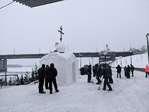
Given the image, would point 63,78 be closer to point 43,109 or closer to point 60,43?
point 60,43

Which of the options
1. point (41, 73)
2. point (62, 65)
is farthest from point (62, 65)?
point (41, 73)

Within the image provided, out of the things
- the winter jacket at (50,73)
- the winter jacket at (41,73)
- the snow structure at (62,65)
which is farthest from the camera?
the snow structure at (62,65)

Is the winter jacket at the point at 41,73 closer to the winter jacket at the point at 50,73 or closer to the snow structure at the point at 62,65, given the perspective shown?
the winter jacket at the point at 50,73

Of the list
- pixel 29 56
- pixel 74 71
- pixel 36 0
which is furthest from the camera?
pixel 29 56

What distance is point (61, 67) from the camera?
14.5 metres

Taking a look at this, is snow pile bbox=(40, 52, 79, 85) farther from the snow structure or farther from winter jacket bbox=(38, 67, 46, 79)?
winter jacket bbox=(38, 67, 46, 79)

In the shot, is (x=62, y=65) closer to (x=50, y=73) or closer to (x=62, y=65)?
(x=62, y=65)

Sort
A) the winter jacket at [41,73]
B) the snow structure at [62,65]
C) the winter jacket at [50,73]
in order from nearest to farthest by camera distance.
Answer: the winter jacket at [50,73], the winter jacket at [41,73], the snow structure at [62,65]

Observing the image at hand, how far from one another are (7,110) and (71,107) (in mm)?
2464

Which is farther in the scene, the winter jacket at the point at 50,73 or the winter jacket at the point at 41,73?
the winter jacket at the point at 41,73

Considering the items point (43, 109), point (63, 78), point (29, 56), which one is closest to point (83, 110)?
point (43, 109)

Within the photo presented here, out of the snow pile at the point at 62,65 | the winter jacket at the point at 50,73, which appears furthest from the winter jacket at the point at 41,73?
the snow pile at the point at 62,65

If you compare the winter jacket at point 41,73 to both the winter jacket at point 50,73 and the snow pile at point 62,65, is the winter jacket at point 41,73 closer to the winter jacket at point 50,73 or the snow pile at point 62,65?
the winter jacket at point 50,73

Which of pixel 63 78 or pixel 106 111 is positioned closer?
pixel 106 111
